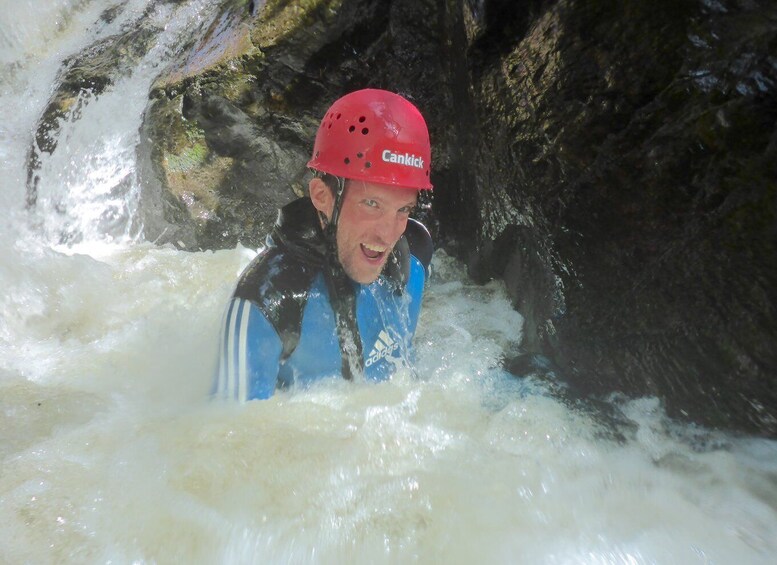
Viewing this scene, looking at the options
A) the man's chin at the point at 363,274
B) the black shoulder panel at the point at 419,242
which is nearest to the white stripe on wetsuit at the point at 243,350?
the man's chin at the point at 363,274

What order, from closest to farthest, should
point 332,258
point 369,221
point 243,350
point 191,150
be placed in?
1. point 243,350
2. point 369,221
3. point 332,258
4. point 191,150

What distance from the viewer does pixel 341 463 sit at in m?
2.53

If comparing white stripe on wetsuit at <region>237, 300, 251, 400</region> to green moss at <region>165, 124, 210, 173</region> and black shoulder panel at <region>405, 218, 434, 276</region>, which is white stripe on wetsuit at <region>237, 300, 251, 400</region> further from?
green moss at <region>165, 124, 210, 173</region>

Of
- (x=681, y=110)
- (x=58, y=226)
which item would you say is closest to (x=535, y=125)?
(x=681, y=110)

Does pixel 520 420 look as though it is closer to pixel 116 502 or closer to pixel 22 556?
pixel 116 502

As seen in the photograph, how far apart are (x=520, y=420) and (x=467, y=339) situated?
108cm

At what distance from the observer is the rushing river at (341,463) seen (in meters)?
2.11

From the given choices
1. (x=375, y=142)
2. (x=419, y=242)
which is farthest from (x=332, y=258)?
(x=419, y=242)

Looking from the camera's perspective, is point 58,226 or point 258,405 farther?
point 58,226

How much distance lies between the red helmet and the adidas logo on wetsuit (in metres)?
0.86

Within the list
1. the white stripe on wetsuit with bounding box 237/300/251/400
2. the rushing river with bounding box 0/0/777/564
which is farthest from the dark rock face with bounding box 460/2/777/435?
the white stripe on wetsuit with bounding box 237/300/251/400

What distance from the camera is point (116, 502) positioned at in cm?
217

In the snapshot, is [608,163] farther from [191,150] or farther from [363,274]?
[191,150]

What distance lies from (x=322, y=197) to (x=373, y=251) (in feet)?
1.18
